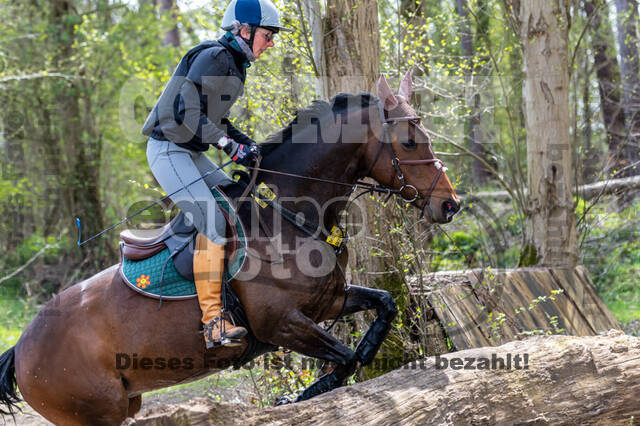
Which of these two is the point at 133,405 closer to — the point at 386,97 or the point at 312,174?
the point at 312,174

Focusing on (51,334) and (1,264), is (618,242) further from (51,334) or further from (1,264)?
(1,264)

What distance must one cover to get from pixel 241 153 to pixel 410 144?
1152 millimetres

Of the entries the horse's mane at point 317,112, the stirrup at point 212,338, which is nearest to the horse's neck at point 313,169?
the horse's mane at point 317,112

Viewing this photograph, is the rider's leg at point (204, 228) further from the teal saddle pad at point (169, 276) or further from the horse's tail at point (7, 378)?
the horse's tail at point (7, 378)

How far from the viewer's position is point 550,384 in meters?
4.20

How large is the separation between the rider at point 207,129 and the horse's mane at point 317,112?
0.78ft

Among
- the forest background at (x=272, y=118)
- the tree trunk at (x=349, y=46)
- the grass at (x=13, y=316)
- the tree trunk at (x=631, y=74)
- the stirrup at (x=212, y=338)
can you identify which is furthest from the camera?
the tree trunk at (x=631, y=74)

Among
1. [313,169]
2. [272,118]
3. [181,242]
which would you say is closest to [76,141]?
[272,118]

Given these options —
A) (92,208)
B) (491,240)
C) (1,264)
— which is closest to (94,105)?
(92,208)

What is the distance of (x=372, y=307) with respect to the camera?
4414 millimetres

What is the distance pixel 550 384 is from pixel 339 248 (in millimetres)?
1748

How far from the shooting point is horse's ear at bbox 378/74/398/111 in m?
4.11

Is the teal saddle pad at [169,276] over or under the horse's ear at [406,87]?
under

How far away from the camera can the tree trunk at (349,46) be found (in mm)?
5805
